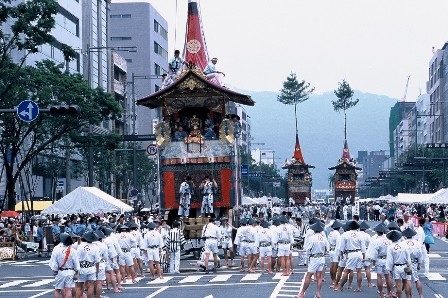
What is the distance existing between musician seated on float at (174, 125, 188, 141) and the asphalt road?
627 cm

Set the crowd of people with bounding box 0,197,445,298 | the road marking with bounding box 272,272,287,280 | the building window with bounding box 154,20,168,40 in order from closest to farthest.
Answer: the crowd of people with bounding box 0,197,445,298 → the road marking with bounding box 272,272,287,280 → the building window with bounding box 154,20,168,40

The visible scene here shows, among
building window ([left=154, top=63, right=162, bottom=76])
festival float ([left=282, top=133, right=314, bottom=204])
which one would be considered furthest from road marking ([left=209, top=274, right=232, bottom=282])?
festival float ([left=282, top=133, right=314, bottom=204])

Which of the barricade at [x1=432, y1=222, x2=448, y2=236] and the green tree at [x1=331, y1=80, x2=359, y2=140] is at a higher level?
the green tree at [x1=331, y1=80, x2=359, y2=140]

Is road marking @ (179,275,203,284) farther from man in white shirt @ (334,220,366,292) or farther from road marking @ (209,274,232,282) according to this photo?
man in white shirt @ (334,220,366,292)

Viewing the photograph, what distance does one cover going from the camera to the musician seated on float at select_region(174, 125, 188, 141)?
1515 inches

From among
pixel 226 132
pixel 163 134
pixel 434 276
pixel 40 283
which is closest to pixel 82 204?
pixel 163 134

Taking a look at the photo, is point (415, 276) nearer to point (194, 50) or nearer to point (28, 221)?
point (194, 50)

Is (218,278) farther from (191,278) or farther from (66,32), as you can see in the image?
(66,32)

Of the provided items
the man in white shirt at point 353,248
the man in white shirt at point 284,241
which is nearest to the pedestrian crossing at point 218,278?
the man in white shirt at point 284,241

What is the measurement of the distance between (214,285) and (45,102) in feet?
67.9

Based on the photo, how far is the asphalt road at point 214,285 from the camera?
23297 millimetres

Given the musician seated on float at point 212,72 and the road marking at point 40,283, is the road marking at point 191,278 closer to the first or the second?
the road marking at point 40,283

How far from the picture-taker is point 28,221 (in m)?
47.1

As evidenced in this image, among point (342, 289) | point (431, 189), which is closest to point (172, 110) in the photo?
point (342, 289)
